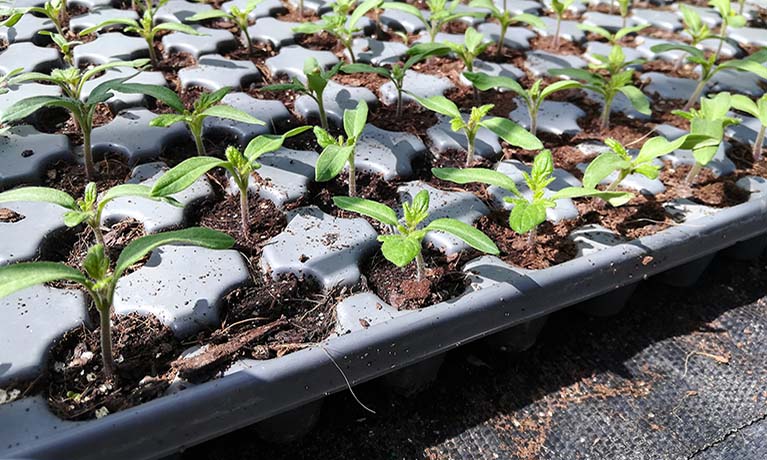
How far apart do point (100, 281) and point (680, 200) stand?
126cm

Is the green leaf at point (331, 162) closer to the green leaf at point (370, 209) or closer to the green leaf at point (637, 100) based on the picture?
the green leaf at point (370, 209)

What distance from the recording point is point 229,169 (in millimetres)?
1256

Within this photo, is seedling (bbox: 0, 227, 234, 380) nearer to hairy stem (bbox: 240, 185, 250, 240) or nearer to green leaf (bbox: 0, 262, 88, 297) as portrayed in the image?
green leaf (bbox: 0, 262, 88, 297)

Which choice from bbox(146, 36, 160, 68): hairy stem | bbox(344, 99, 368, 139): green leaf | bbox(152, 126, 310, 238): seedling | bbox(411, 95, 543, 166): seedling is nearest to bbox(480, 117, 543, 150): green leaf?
bbox(411, 95, 543, 166): seedling

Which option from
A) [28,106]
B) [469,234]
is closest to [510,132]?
[469,234]

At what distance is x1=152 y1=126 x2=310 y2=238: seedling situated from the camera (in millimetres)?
1130

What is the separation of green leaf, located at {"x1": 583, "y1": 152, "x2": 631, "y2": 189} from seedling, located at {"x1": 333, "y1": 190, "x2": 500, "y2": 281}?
0.33m

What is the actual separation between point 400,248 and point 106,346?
491 mm

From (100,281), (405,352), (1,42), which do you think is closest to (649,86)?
(405,352)

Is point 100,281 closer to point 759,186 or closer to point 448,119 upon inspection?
point 448,119

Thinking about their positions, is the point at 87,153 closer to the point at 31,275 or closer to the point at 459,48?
the point at 31,275

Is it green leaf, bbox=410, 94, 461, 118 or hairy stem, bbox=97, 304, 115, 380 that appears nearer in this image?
hairy stem, bbox=97, 304, 115, 380

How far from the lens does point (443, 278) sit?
4.16ft

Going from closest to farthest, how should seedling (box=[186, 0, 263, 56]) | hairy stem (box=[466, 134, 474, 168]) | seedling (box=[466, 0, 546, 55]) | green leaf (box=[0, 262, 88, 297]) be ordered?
1. green leaf (box=[0, 262, 88, 297])
2. hairy stem (box=[466, 134, 474, 168])
3. seedling (box=[186, 0, 263, 56])
4. seedling (box=[466, 0, 546, 55])
